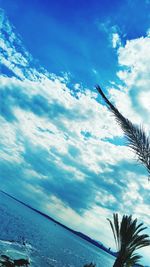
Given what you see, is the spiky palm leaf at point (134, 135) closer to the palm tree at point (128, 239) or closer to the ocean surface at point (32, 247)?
the palm tree at point (128, 239)

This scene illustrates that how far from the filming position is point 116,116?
4.80m

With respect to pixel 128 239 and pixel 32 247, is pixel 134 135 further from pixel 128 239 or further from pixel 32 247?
pixel 32 247

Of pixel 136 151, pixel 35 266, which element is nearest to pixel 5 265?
pixel 136 151

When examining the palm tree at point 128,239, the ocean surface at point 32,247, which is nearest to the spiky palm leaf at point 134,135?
the palm tree at point 128,239

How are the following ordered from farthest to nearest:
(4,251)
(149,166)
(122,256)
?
(4,251), (122,256), (149,166)

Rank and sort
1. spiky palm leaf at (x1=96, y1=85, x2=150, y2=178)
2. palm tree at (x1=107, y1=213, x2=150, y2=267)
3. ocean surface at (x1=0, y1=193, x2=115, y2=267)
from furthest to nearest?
ocean surface at (x1=0, y1=193, x2=115, y2=267), palm tree at (x1=107, y1=213, x2=150, y2=267), spiky palm leaf at (x1=96, y1=85, x2=150, y2=178)

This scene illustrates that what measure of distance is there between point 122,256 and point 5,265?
1130cm

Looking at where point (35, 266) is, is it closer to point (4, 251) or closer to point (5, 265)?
point (4, 251)

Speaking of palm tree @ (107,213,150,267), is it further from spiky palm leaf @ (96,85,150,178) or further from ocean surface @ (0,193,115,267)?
ocean surface @ (0,193,115,267)

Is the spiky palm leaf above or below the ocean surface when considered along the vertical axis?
above

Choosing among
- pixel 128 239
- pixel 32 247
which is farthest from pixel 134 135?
pixel 32 247

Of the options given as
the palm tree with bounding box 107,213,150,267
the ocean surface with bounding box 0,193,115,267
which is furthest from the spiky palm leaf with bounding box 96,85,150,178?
the ocean surface with bounding box 0,193,115,267

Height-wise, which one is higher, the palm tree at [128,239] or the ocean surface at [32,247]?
the palm tree at [128,239]

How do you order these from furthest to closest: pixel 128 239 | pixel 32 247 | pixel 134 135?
pixel 32 247
pixel 128 239
pixel 134 135
